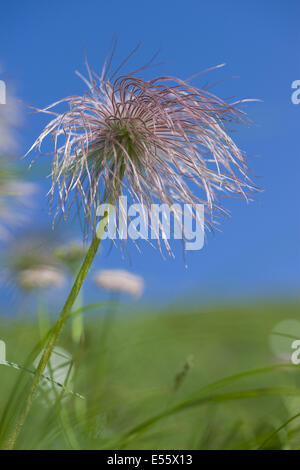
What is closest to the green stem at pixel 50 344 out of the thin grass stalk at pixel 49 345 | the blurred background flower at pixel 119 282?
the thin grass stalk at pixel 49 345

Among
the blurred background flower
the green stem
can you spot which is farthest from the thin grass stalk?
the blurred background flower

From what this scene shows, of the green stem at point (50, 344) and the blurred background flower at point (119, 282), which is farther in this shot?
the blurred background flower at point (119, 282)

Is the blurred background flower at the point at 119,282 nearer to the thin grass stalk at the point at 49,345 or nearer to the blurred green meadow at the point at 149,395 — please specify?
the blurred green meadow at the point at 149,395

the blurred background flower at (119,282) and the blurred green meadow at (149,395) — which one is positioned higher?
the blurred background flower at (119,282)

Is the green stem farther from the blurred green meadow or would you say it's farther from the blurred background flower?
the blurred background flower

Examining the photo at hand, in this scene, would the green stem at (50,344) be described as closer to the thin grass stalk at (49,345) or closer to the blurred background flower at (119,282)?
the thin grass stalk at (49,345)

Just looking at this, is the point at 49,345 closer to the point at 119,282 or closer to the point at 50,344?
the point at 50,344

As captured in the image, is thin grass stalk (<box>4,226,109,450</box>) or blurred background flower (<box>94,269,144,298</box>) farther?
blurred background flower (<box>94,269,144,298</box>)

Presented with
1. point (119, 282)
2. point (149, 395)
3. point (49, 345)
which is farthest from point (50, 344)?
point (119, 282)
